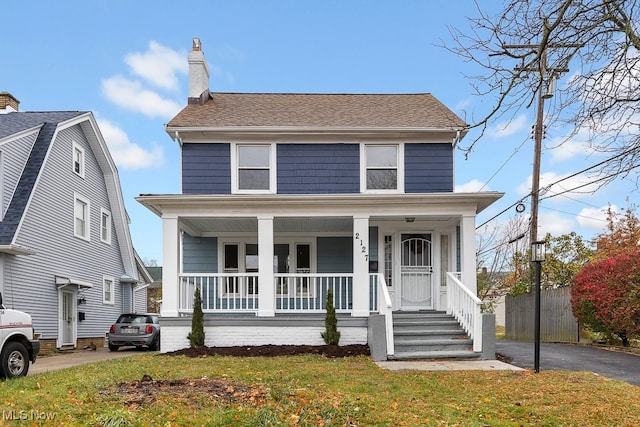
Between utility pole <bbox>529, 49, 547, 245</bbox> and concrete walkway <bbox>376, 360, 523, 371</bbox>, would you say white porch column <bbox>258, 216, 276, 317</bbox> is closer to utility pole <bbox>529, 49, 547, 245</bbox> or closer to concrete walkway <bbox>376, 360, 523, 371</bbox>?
concrete walkway <bbox>376, 360, 523, 371</bbox>

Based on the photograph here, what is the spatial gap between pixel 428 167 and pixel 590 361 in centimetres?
590

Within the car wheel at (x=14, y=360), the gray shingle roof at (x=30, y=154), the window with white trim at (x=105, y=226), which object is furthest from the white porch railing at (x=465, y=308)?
the window with white trim at (x=105, y=226)

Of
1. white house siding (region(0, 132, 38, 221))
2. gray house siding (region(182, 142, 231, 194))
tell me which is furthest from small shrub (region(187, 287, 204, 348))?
white house siding (region(0, 132, 38, 221))

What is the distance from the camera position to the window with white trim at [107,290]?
19.8 metres

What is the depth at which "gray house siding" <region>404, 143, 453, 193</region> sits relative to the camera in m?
13.0

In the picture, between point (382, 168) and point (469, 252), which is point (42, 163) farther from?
point (469, 252)

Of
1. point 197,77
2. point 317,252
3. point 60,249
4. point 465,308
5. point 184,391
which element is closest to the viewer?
point 184,391

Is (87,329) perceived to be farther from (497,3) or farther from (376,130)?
(497,3)

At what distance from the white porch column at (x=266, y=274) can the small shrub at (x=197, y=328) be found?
133 cm

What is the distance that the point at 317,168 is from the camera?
1311cm

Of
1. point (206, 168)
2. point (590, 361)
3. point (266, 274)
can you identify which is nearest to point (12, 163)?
point (206, 168)

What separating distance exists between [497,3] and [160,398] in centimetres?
622

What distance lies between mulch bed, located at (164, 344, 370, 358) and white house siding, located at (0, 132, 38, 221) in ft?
24.2

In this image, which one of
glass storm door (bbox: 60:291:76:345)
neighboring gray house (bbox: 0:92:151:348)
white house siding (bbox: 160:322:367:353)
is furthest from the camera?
glass storm door (bbox: 60:291:76:345)
